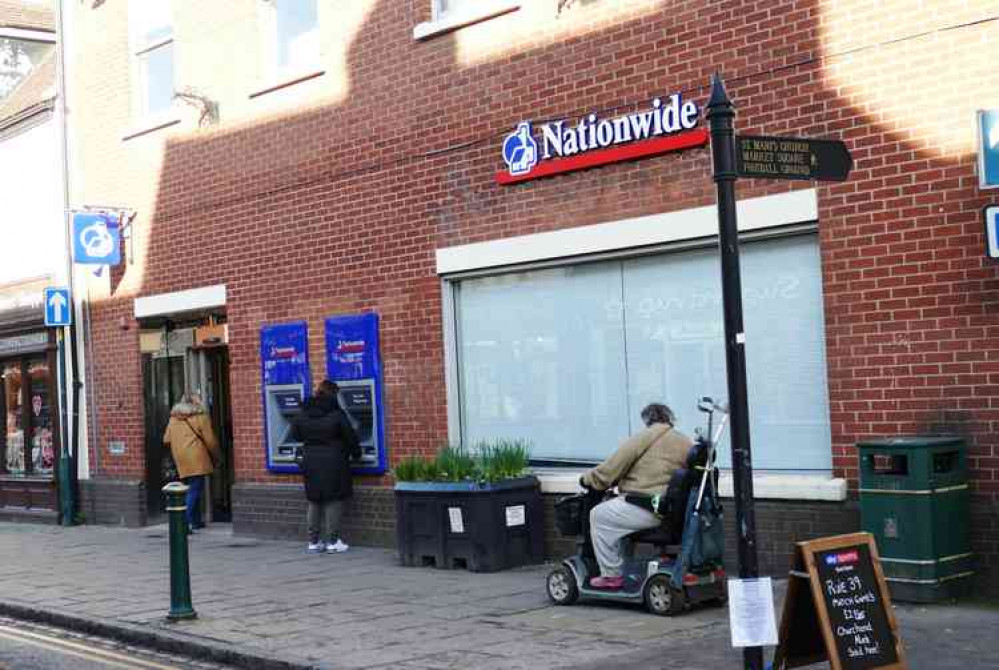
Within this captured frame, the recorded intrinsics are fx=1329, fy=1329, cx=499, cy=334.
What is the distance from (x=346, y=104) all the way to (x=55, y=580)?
5.60m

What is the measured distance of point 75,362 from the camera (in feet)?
60.0

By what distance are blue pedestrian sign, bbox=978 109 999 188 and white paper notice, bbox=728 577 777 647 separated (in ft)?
12.0

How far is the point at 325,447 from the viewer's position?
13484mm

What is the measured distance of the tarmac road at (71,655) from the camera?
336 inches

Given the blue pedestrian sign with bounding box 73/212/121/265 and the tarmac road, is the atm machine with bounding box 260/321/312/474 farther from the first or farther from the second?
the tarmac road

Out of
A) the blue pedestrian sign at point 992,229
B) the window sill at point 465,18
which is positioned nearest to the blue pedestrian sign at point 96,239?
the window sill at point 465,18

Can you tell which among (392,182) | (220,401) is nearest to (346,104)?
(392,182)

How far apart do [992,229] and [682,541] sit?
9.47 ft

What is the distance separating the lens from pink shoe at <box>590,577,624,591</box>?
9242mm

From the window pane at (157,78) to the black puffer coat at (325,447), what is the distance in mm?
5369

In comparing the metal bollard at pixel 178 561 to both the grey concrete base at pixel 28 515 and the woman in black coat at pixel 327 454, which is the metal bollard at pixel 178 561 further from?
the grey concrete base at pixel 28 515

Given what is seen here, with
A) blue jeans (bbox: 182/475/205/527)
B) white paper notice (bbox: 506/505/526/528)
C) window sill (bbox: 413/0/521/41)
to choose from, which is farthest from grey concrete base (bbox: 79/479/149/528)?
window sill (bbox: 413/0/521/41)

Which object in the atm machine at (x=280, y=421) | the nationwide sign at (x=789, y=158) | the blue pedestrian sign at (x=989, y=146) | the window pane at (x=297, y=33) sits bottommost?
the atm machine at (x=280, y=421)

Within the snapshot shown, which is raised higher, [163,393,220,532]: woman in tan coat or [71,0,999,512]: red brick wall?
[71,0,999,512]: red brick wall
